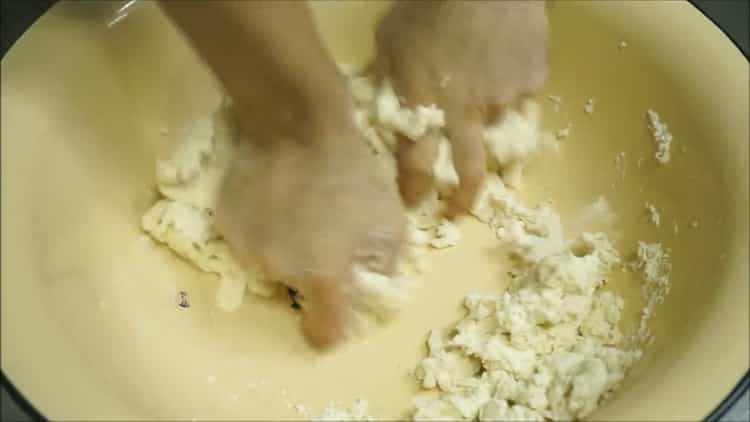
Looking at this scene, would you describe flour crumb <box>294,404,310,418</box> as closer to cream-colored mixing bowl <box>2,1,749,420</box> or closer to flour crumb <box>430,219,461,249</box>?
cream-colored mixing bowl <box>2,1,749,420</box>

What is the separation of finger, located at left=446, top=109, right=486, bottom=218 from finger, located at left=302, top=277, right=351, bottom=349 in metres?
0.16

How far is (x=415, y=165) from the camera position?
73cm

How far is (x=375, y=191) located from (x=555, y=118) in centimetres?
25

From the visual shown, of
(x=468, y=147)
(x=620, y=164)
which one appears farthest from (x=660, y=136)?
(x=468, y=147)

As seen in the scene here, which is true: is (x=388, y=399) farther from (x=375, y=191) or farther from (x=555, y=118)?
(x=555, y=118)

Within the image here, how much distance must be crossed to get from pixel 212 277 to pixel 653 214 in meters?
0.38

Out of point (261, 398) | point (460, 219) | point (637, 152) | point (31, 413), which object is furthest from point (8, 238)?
point (637, 152)

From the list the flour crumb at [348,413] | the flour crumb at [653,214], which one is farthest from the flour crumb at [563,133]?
the flour crumb at [348,413]

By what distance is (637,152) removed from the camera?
73 centimetres

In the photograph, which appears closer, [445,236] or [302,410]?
[302,410]

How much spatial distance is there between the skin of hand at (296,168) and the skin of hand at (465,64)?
0.10 metres

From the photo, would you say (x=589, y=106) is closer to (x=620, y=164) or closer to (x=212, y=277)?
(x=620, y=164)

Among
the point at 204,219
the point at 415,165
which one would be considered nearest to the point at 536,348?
the point at 415,165

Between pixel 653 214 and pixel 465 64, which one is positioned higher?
pixel 465 64
